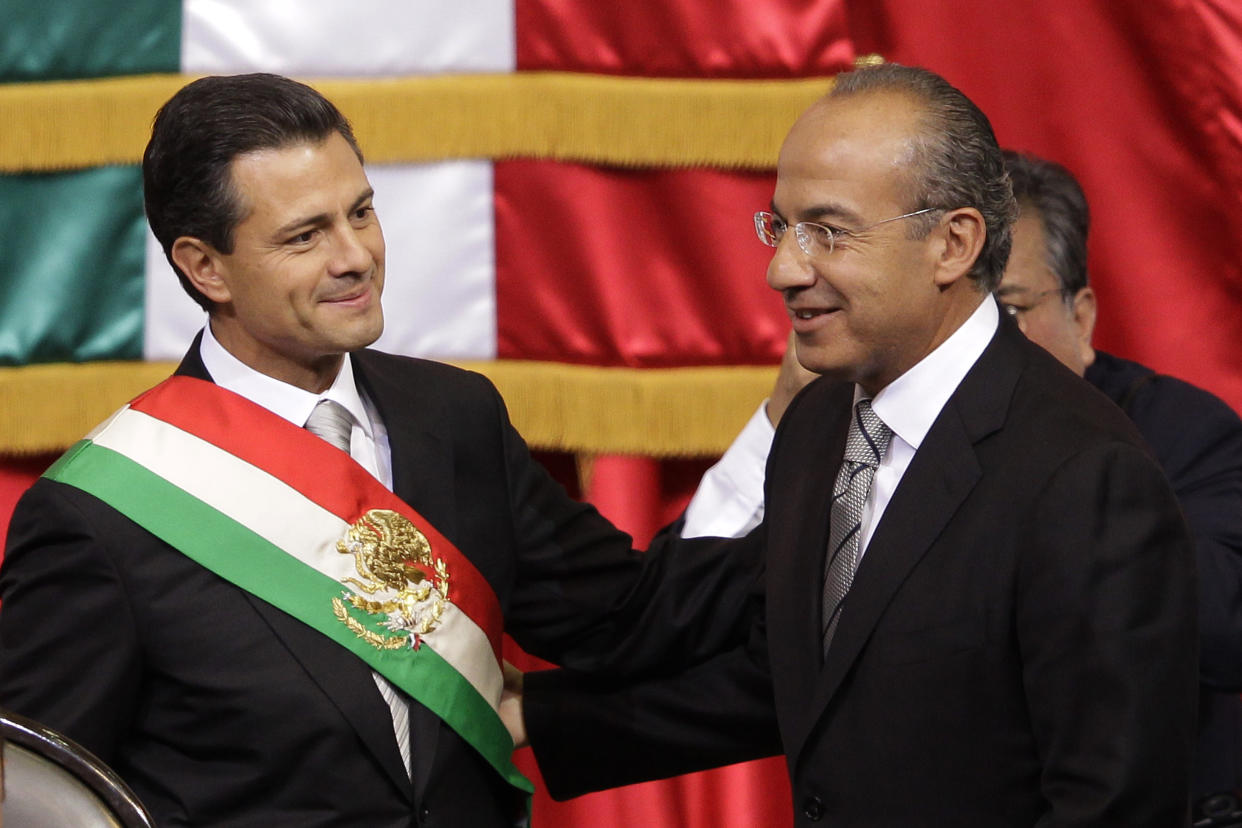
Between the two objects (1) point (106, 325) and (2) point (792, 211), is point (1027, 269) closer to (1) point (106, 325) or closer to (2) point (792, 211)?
(2) point (792, 211)

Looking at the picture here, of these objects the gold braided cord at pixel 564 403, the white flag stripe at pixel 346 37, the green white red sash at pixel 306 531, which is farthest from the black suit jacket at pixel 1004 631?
the white flag stripe at pixel 346 37

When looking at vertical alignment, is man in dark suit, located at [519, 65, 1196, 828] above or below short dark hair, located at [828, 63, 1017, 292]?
below

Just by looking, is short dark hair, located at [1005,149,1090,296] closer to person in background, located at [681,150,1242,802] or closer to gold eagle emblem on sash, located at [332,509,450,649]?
person in background, located at [681,150,1242,802]

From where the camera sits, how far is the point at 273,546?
146 centimetres

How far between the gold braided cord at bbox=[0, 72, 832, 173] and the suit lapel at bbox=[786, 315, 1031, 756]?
1092mm

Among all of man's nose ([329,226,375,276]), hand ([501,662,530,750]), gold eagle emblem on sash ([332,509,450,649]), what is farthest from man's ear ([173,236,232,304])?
hand ([501,662,530,750])

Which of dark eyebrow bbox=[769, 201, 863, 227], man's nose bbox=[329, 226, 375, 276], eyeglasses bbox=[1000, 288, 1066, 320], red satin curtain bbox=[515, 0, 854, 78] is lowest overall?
dark eyebrow bbox=[769, 201, 863, 227]

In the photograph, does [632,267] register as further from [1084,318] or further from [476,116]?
[1084,318]

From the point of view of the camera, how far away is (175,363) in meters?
2.34

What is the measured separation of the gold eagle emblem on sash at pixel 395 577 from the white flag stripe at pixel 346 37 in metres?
1.06

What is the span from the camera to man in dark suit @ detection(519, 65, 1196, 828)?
117 centimetres

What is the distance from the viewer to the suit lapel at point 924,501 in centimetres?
129

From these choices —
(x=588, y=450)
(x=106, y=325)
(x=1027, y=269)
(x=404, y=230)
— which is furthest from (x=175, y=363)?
(x=1027, y=269)

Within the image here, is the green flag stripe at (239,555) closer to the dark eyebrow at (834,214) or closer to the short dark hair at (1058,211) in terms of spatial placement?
the dark eyebrow at (834,214)
